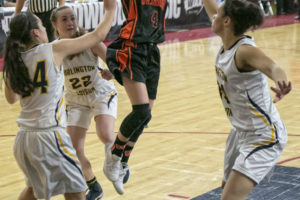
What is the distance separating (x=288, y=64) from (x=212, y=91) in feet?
8.47

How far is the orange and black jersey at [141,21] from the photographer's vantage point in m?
4.64

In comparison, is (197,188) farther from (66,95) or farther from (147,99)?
(66,95)

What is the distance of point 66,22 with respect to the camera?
4.73m

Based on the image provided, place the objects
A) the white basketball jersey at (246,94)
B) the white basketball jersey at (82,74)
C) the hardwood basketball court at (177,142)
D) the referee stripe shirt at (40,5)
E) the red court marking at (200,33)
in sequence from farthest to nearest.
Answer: the red court marking at (200,33) → the referee stripe shirt at (40,5) → the hardwood basketball court at (177,142) → the white basketball jersey at (82,74) → the white basketball jersey at (246,94)

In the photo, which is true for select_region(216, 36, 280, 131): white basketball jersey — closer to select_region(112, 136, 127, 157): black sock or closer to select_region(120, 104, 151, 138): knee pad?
select_region(120, 104, 151, 138): knee pad

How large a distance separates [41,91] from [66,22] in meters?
1.30

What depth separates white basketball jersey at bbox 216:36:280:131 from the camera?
3.57 m

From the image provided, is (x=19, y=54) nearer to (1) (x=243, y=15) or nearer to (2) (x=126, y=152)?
(1) (x=243, y=15)

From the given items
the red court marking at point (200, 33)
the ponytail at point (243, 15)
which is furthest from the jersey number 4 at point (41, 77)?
the red court marking at point (200, 33)

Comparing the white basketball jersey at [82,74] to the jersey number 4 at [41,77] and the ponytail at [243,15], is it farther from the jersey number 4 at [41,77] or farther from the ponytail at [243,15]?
the ponytail at [243,15]

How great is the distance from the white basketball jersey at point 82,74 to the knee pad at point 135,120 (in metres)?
0.47

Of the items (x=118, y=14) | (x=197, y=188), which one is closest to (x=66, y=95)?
(x=197, y=188)

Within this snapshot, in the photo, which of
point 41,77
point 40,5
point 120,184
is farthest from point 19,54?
point 40,5

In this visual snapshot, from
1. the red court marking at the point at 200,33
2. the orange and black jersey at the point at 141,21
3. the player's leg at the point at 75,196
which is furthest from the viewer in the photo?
the red court marking at the point at 200,33
